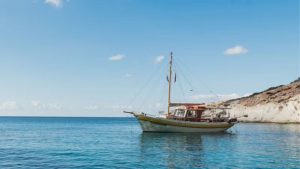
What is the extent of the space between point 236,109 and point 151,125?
77088mm

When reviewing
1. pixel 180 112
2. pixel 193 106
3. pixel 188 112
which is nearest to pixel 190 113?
pixel 188 112

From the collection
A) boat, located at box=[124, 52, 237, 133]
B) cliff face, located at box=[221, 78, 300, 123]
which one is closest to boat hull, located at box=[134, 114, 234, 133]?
boat, located at box=[124, 52, 237, 133]

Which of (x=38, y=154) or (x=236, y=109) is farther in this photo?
(x=236, y=109)

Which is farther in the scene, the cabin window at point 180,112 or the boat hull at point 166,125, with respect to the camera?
the cabin window at point 180,112

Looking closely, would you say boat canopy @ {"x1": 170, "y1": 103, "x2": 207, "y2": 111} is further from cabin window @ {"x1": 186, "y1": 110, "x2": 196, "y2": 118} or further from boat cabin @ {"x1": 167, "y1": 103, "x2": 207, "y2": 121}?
cabin window @ {"x1": 186, "y1": 110, "x2": 196, "y2": 118}

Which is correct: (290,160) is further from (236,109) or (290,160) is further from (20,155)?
(236,109)

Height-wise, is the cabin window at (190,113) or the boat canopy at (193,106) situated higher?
the boat canopy at (193,106)

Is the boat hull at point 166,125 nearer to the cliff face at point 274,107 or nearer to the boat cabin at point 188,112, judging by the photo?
the boat cabin at point 188,112

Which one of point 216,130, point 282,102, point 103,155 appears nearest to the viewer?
point 103,155

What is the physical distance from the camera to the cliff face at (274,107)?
382ft

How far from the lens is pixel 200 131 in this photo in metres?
71.5

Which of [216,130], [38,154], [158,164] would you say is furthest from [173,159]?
[216,130]

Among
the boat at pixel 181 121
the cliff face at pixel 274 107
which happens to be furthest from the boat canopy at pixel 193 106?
the cliff face at pixel 274 107

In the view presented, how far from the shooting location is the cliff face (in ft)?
382
